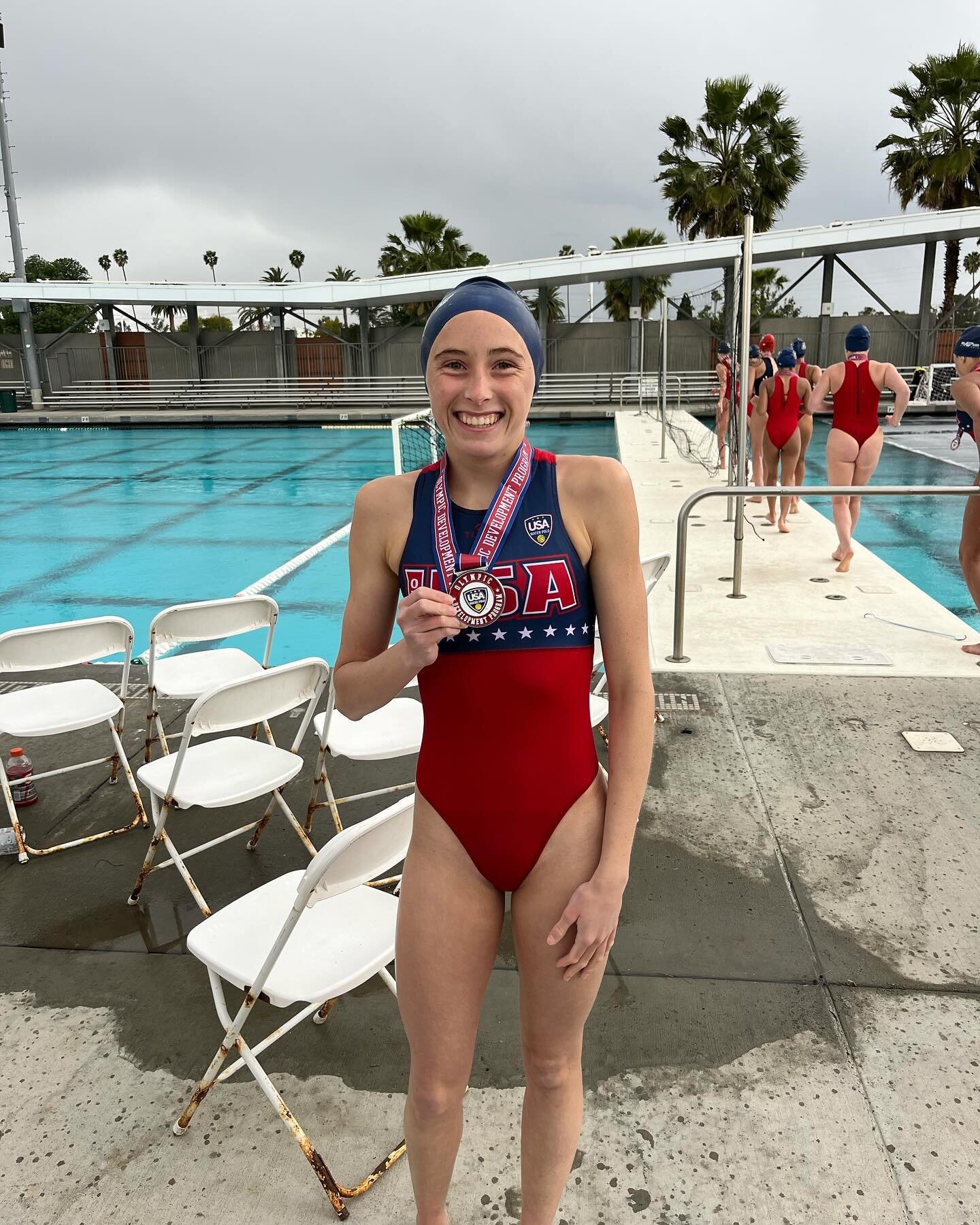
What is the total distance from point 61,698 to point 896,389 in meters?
6.35

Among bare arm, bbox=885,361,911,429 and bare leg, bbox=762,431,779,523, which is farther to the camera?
bare leg, bbox=762,431,779,523

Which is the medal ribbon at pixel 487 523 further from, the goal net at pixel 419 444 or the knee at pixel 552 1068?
the goal net at pixel 419 444

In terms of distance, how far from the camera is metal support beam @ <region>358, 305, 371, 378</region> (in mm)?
27188

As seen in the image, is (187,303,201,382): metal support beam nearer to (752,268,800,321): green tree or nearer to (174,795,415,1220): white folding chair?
(752,268,800,321): green tree

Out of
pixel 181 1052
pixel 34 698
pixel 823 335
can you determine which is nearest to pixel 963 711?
pixel 181 1052

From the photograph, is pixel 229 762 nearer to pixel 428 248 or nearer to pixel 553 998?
pixel 553 998

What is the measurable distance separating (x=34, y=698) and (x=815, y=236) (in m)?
23.2

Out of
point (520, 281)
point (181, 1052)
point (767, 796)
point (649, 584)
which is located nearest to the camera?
point (181, 1052)

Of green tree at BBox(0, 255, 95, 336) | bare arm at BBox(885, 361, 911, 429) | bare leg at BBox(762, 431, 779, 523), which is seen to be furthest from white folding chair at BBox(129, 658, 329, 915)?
green tree at BBox(0, 255, 95, 336)

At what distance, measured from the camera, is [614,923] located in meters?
1.48

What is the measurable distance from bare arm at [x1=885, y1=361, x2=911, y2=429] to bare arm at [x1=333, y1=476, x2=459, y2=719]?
6271 mm

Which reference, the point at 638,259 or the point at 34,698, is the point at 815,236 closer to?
the point at 638,259

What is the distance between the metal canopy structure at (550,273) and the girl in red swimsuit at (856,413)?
527 inches

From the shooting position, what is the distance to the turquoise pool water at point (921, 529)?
8.85 m
